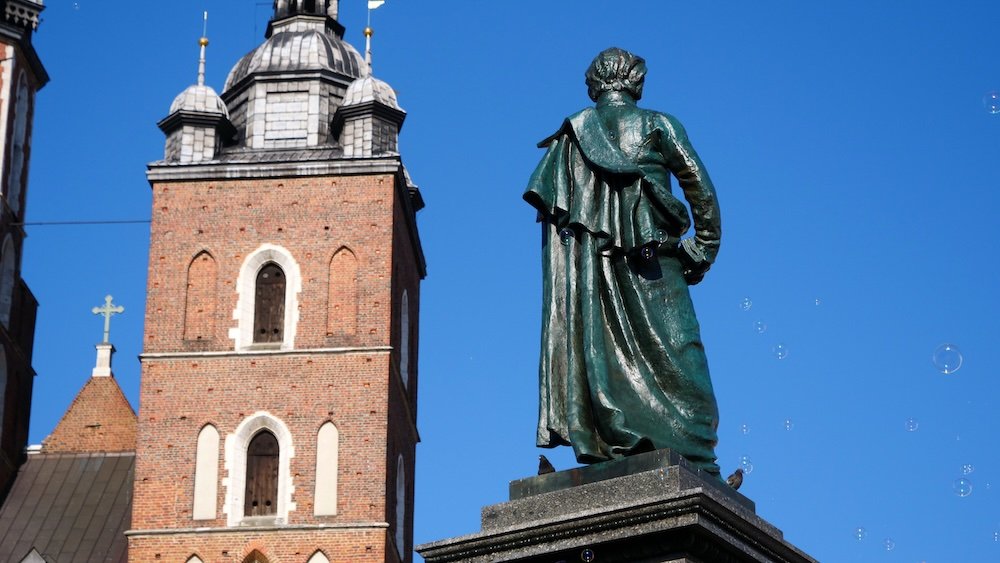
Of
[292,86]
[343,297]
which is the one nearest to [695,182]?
[343,297]

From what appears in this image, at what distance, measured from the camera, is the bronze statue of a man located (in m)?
6.52

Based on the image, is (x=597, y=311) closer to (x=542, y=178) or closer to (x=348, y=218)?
(x=542, y=178)

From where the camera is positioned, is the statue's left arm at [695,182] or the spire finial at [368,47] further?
the spire finial at [368,47]

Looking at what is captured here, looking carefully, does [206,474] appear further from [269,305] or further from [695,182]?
[695,182]

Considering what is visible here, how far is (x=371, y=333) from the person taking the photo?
1262 inches

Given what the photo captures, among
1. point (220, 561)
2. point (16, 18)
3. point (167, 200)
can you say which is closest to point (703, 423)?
point (220, 561)

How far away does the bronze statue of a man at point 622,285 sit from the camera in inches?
257

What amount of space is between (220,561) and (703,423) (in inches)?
982

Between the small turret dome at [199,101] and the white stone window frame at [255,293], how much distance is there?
9.02 feet

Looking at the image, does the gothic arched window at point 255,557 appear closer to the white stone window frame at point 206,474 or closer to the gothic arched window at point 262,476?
the gothic arched window at point 262,476

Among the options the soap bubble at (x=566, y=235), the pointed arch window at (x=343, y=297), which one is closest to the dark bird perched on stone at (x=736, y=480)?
the soap bubble at (x=566, y=235)

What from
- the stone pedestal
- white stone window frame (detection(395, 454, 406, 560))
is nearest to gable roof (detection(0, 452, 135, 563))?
white stone window frame (detection(395, 454, 406, 560))

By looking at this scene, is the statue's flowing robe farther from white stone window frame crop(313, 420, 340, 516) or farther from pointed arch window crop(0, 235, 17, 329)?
pointed arch window crop(0, 235, 17, 329)

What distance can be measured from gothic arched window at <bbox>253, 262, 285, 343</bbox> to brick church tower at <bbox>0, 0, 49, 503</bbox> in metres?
4.96
